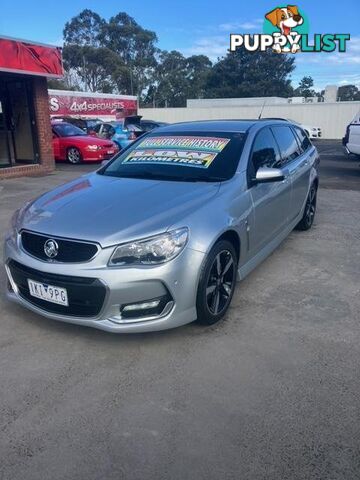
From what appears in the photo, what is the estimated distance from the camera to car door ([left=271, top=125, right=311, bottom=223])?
5086mm

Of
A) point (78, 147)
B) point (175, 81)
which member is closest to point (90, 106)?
point (78, 147)

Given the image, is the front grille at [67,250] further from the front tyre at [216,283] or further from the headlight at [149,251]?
the front tyre at [216,283]

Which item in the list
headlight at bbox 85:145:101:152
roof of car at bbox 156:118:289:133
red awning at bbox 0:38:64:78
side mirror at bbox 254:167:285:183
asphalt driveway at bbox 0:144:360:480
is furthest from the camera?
headlight at bbox 85:145:101:152

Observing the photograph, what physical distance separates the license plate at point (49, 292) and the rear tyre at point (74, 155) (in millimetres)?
13119

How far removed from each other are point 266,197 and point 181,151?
3.13 feet

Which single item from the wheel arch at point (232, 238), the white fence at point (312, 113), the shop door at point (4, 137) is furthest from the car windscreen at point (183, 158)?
the white fence at point (312, 113)

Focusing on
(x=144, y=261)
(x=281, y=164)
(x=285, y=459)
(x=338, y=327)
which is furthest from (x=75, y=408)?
(x=281, y=164)

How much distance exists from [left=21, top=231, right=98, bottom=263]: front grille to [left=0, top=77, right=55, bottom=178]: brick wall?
10.2 metres

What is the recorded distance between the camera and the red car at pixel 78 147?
15.5m

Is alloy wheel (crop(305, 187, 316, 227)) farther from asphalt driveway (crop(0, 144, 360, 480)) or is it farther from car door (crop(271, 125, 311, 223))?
asphalt driveway (crop(0, 144, 360, 480))

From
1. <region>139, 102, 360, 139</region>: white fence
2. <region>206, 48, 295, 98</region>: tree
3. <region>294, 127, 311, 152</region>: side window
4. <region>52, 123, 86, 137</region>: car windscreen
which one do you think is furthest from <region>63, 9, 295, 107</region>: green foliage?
<region>294, 127, 311, 152</region>: side window

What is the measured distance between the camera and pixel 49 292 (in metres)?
3.09

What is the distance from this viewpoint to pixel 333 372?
9.64ft

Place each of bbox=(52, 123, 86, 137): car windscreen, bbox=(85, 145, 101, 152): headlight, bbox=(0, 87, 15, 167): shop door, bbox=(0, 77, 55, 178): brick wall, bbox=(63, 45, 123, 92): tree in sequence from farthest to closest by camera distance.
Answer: bbox=(63, 45, 123, 92): tree → bbox=(52, 123, 86, 137): car windscreen → bbox=(85, 145, 101, 152): headlight → bbox=(0, 87, 15, 167): shop door → bbox=(0, 77, 55, 178): brick wall
